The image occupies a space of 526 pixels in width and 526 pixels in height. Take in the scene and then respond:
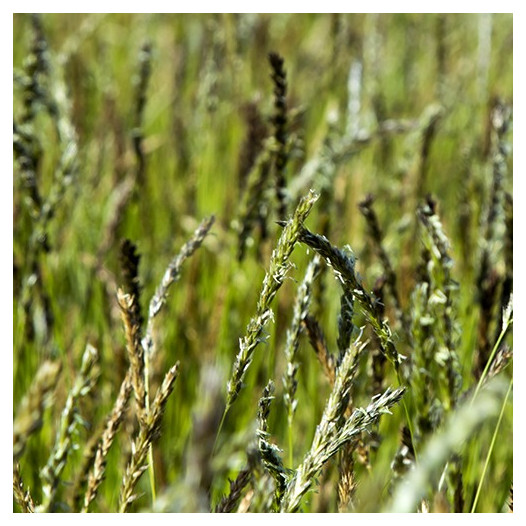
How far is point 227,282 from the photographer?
158 centimetres

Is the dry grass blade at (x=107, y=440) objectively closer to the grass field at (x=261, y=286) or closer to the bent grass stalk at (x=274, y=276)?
the grass field at (x=261, y=286)

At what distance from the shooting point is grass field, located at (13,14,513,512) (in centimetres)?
76

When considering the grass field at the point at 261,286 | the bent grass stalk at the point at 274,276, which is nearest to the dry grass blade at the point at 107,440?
the grass field at the point at 261,286

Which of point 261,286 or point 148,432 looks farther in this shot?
point 261,286

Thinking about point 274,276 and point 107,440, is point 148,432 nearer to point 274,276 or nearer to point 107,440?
point 107,440

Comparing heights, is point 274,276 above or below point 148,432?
above

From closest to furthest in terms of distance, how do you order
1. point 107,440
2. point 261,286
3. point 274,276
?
point 274,276, point 107,440, point 261,286

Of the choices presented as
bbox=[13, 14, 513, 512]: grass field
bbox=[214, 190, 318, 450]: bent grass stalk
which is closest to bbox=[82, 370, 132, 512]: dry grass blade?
bbox=[13, 14, 513, 512]: grass field

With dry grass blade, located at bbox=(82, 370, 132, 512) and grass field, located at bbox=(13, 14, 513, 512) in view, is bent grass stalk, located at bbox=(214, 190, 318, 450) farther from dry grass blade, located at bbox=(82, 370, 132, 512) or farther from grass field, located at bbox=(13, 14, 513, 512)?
dry grass blade, located at bbox=(82, 370, 132, 512)

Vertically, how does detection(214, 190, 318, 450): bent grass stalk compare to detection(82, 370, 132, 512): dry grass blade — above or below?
above

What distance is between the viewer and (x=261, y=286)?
38.7 inches

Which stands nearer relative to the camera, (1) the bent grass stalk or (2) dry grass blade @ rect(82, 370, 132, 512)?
(1) the bent grass stalk

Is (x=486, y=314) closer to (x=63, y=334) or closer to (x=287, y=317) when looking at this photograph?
(x=287, y=317)

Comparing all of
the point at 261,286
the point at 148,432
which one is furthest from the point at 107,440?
the point at 261,286
